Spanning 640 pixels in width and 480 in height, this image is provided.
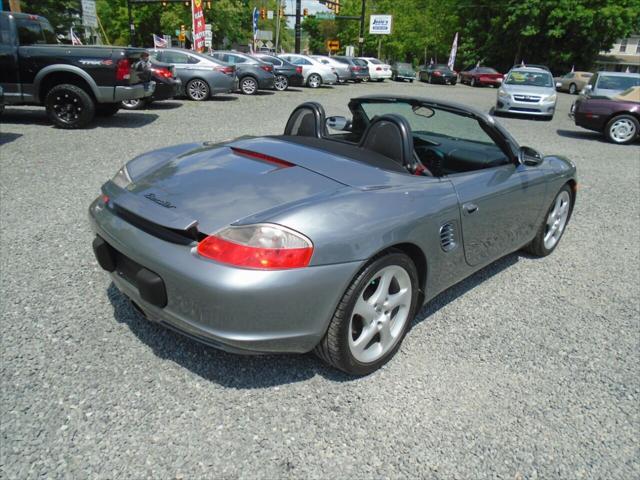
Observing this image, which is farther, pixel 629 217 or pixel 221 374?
pixel 629 217

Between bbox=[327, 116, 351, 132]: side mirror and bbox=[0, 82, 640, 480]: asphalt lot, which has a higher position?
bbox=[327, 116, 351, 132]: side mirror

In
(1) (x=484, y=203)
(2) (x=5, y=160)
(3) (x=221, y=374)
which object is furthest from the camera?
(2) (x=5, y=160)

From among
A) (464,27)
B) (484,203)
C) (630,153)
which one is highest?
(464,27)

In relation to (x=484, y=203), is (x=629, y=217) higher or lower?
lower

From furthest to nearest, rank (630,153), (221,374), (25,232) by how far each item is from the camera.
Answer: (630,153) → (25,232) → (221,374)

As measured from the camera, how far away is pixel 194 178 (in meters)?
2.60

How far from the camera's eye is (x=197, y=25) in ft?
74.4

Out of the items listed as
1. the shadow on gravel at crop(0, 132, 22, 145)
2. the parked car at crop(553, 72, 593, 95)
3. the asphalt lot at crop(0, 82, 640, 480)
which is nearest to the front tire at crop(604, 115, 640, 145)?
the asphalt lot at crop(0, 82, 640, 480)

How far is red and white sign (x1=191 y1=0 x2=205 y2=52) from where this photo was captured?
73.0ft

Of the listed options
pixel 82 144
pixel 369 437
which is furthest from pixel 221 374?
pixel 82 144

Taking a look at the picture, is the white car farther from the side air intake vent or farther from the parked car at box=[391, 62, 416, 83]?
the side air intake vent

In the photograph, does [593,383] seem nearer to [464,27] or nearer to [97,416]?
[97,416]

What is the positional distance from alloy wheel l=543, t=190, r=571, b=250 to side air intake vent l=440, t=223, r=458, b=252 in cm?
186

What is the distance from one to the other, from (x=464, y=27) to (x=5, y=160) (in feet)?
183
